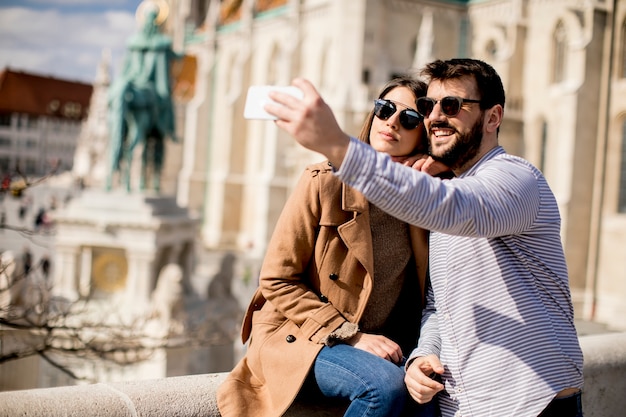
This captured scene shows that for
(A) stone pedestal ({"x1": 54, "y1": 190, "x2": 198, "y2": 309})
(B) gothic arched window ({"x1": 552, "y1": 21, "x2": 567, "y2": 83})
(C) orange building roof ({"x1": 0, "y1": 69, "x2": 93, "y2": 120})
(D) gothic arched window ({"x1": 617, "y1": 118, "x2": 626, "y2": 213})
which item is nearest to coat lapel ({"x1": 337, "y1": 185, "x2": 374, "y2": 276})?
(A) stone pedestal ({"x1": 54, "y1": 190, "x2": 198, "y2": 309})

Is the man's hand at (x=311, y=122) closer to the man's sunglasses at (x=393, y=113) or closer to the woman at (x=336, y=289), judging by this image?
the woman at (x=336, y=289)

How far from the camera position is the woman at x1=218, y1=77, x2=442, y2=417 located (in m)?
2.34

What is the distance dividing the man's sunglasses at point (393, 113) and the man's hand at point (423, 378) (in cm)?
81

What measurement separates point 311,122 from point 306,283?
38.1 inches

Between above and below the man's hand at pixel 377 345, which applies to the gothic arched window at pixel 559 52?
above

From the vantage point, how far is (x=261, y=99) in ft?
5.87

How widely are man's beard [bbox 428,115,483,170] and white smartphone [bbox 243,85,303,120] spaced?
64 cm

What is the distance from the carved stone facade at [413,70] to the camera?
19.9 meters

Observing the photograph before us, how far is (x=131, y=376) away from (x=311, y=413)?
812 centimetres

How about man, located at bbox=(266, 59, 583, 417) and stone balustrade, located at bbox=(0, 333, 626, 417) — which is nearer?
man, located at bbox=(266, 59, 583, 417)

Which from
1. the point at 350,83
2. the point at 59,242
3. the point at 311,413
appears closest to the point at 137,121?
the point at 59,242

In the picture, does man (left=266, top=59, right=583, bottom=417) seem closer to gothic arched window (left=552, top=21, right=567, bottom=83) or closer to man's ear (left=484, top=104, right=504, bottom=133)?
man's ear (left=484, top=104, right=504, bottom=133)

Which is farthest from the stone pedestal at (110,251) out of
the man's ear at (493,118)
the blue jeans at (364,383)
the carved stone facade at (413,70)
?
the carved stone facade at (413,70)

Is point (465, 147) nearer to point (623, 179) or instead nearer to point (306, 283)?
point (306, 283)
